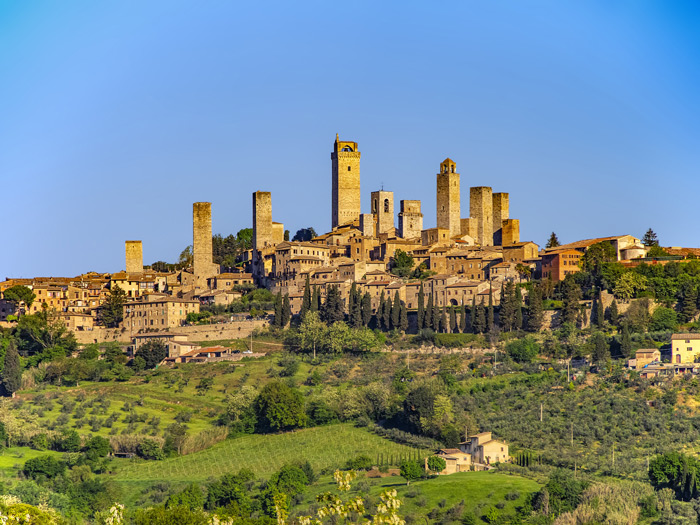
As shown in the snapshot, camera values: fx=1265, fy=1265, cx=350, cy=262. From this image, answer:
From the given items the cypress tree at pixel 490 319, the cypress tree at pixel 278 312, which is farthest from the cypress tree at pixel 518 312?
the cypress tree at pixel 278 312

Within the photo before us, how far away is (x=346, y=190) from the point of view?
300ft

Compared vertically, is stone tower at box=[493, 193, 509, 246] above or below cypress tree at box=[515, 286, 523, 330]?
above

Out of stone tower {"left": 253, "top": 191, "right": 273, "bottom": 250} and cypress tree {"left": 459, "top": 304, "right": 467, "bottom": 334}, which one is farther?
stone tower {"left": 253, "top": 191, "right": 273, "bottom": 250}

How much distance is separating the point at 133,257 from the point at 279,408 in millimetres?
34463

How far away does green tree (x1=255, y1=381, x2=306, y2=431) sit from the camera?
60875 mm

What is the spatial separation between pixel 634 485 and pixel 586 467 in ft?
11.1

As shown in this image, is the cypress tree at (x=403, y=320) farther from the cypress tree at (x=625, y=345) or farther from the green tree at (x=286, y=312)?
the cypress tree at (x=625, y=345)

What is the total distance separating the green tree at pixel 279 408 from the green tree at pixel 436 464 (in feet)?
31.5

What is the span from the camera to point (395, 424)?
197ft

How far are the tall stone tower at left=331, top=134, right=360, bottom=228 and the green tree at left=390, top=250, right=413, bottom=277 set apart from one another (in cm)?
1070

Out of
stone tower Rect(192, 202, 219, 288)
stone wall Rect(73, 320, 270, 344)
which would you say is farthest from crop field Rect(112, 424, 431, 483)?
stone tower Rect(192, 202, 219, 288)

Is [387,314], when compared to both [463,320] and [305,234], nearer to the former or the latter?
[463,320]

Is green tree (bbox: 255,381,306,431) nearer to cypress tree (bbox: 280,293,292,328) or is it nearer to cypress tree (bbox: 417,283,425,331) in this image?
cypress tree (bbox: 417,283,425,331)

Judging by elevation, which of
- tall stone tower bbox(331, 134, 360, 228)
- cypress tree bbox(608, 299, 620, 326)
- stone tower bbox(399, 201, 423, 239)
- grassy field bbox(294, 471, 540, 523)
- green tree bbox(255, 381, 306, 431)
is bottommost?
grassy field bbox(294, 471, 540, 523)
